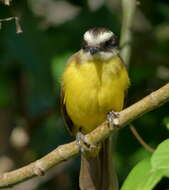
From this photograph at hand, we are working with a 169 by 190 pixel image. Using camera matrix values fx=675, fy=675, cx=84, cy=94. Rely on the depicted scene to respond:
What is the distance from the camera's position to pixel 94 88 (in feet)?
13.2

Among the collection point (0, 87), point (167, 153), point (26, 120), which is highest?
point (167, 153)

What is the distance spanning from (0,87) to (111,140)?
1.04 metres

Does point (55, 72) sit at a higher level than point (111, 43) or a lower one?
lower

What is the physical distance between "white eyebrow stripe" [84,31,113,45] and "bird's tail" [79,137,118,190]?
24.0 inches

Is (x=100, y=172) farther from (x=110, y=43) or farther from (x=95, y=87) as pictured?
(x=110, y=43)

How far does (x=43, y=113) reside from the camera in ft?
16.3

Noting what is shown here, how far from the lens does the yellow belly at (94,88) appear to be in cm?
401

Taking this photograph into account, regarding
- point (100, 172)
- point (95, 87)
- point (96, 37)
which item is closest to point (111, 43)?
point (96, 37)

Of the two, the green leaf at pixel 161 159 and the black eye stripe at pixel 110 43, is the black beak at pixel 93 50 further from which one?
the green leaf at pixel 161 159

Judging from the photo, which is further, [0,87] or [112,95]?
[0,87]

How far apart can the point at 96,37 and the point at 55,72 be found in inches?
26.4

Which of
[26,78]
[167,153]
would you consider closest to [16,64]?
[26,78]

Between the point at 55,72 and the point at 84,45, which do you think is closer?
the point at 84,45

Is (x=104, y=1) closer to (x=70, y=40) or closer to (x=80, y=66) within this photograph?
(x=70, y=40)
